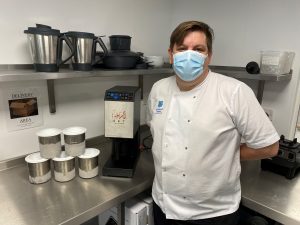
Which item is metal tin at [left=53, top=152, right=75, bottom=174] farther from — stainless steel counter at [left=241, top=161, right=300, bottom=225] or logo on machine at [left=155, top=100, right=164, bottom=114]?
stainless steel counter at [left=241, top=161, right=300, bottom=225]

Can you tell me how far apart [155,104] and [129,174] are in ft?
1.25

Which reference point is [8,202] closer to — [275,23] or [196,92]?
[196,92]

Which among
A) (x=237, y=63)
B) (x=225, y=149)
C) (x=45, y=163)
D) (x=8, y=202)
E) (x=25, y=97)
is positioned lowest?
(x=8, y=202)

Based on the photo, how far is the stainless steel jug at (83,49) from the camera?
3.69 ft

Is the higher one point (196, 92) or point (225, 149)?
point (196, 92)

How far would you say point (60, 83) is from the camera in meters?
1.42

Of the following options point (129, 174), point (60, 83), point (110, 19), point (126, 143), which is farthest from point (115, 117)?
point (110, 19)

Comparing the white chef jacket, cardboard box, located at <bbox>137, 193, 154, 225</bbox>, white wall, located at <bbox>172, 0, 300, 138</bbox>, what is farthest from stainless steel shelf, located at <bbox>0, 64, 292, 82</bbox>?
cardboard box, located at <bbox>137, 193, 154, 225</bbox>

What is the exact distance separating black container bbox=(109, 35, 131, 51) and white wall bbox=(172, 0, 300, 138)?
0.71 m

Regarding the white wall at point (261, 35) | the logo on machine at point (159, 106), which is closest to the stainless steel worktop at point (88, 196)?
the logo on machine at point (159, 106)

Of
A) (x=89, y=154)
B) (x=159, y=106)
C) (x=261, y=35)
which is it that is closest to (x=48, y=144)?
(x=89, y=154)

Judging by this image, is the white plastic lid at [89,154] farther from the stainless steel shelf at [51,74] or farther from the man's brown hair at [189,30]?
the man's brown hair at [189,30]

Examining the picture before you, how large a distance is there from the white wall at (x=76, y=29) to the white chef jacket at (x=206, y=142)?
68 centimetres

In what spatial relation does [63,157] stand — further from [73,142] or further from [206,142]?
[206,142]
